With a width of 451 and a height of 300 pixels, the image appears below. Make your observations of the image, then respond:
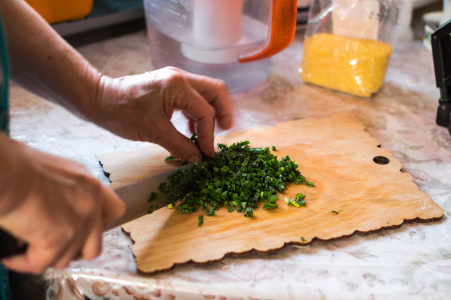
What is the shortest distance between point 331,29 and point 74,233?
36.6 inches

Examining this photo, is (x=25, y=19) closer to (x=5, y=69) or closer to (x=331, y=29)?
(x=5, y=69)

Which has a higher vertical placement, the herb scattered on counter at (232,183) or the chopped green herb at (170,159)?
the herb scattered on counter at (232,183)

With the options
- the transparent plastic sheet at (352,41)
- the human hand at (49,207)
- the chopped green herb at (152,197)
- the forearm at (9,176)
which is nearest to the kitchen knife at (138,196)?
Result: the chopped green herb at (152,197)

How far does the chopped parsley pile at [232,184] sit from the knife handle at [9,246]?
0.26m

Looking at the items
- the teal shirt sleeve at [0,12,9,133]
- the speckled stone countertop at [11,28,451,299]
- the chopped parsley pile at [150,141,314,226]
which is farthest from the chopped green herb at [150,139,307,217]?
the teal shirt sleeve at [0,12,9,133]

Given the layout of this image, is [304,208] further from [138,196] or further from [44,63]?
[44,63]

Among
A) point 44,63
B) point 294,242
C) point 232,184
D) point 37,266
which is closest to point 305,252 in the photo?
point 294,242

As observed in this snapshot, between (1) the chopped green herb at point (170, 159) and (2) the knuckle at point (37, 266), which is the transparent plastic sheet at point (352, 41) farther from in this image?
(2) the knuckle at point (37, 266)

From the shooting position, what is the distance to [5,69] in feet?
1.59

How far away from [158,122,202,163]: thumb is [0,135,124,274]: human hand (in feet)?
0.90

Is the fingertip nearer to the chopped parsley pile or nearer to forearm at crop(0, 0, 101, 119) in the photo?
the chopped parsley pile

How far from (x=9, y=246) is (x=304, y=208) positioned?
1.60 ft

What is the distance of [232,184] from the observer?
2.60ft

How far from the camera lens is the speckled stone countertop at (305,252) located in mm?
654
